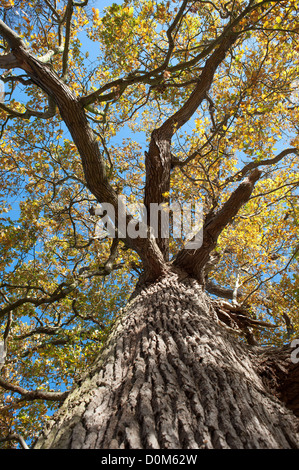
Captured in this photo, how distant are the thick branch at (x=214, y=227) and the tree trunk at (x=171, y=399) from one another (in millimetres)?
1859

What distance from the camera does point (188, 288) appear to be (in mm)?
4309

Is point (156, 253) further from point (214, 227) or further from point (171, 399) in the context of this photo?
point (171, 399)

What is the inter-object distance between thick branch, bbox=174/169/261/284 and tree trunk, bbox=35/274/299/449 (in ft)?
6.10

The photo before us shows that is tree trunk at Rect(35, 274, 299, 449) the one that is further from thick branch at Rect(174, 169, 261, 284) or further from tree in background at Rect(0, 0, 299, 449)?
thick branch at Rect(174, 169, 261, 284)

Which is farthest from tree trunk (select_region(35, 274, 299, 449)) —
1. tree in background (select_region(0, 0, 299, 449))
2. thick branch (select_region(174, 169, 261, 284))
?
thick branch (select_region(174, 169, 261, 284))

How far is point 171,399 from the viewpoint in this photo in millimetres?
1881

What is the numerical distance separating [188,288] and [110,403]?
2548 mm

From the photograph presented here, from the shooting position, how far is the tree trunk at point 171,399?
1.60 meters

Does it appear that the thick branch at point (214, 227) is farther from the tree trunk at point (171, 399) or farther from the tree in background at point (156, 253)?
the tree trunk at point (171, 399)

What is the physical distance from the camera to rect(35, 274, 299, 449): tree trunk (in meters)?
1.60

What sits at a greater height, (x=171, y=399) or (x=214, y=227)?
(x=214, y=227)

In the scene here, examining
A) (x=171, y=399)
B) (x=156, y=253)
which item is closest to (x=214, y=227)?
(x=156, y=253)

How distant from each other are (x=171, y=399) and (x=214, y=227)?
10.9 feet
